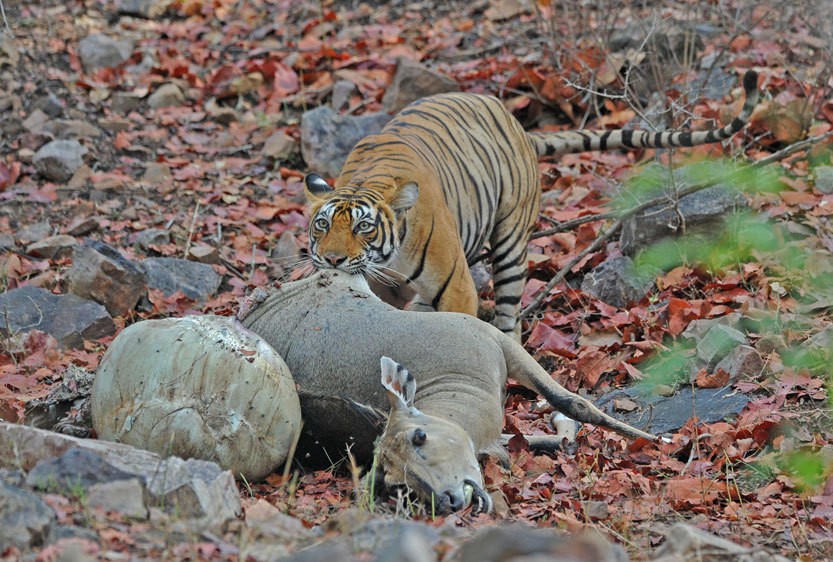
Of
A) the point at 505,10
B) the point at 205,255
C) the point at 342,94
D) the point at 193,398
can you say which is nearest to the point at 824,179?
the point at 205,255

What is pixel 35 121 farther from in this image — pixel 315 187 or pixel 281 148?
pixel 315 187

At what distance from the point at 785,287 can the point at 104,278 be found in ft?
14.7

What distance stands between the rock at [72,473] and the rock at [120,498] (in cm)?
6

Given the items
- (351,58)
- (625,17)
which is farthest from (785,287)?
(351,58)

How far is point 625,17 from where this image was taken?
12.0m

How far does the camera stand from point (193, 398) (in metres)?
5.06

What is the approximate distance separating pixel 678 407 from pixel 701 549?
256 centimetres

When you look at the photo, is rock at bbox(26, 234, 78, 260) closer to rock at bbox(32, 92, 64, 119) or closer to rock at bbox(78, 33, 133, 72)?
rock at bbox(32, 92, 64, 119)

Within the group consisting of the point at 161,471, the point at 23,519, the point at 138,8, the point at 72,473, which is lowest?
the point at 138,8

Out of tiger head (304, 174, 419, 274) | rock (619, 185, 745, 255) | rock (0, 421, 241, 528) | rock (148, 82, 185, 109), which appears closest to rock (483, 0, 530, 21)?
rock (148, 82, 185, 109)

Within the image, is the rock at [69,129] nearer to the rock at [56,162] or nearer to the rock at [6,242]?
the rock at [56,162]

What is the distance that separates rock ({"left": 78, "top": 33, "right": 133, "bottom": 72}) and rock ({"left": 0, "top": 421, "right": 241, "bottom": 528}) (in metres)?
8.76

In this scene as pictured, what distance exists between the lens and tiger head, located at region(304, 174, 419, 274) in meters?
6.58

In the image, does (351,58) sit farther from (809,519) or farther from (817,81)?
(809,519)
